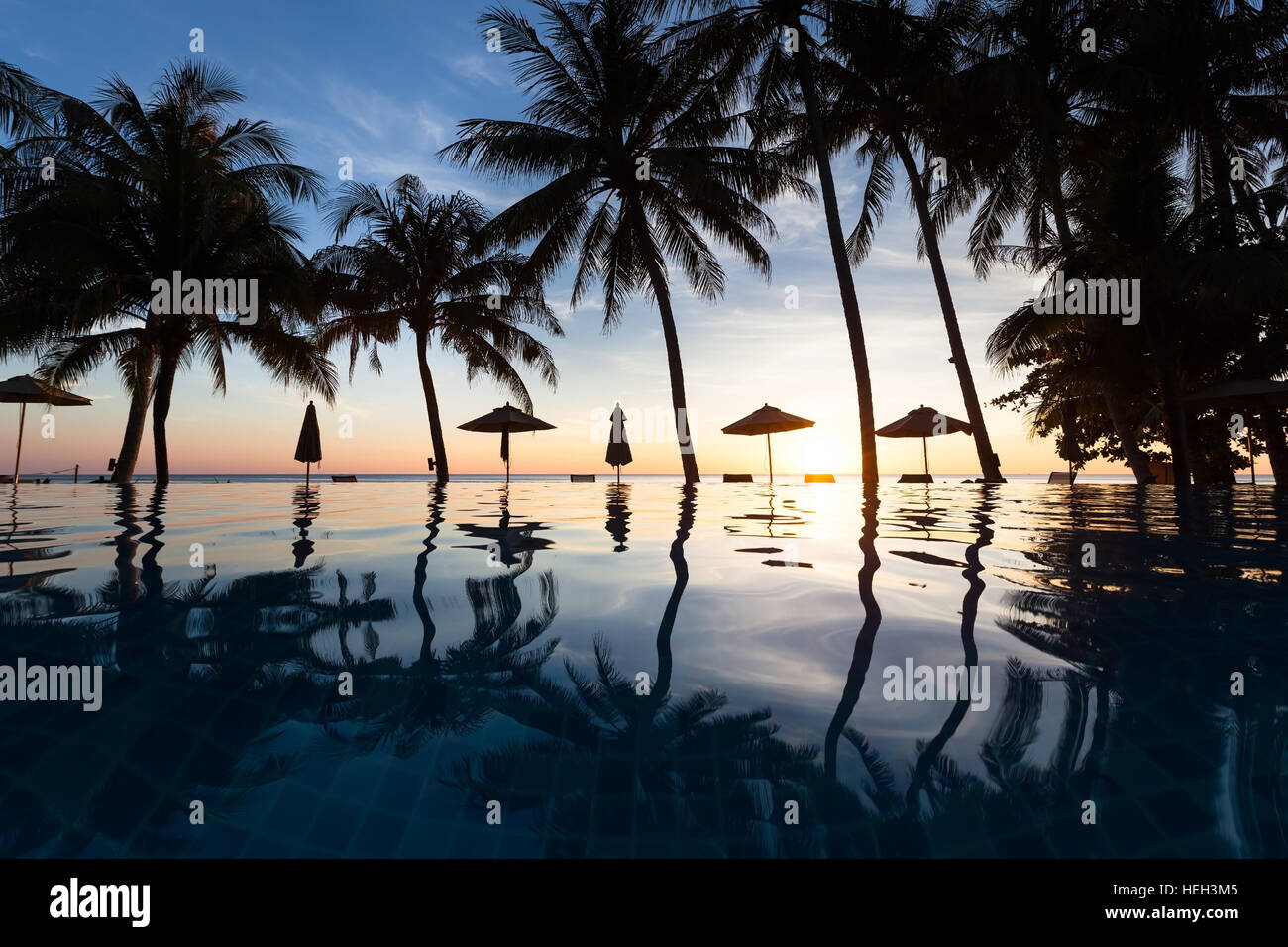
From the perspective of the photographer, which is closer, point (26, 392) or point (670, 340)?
point (670, 340)

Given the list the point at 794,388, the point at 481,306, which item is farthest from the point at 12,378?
the point at 794,388

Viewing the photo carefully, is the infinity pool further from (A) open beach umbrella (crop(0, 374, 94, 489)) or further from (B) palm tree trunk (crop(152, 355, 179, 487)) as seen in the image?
(A) open beach umbrella (crop(0, 374, 94, 489))

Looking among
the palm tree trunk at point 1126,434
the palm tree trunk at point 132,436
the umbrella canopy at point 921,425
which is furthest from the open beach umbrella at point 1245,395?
the palm tree trunk at point 132,436

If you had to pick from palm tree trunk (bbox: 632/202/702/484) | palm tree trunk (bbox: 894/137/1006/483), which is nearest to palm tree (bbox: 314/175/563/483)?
palm tree trunk (bbox: 632/202/702/484)

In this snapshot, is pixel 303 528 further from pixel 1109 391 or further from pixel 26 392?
pixel 1109 391

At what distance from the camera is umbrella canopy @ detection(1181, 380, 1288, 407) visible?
13633 millimetres

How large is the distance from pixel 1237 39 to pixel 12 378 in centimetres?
3156

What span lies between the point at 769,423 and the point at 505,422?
8.12 metres

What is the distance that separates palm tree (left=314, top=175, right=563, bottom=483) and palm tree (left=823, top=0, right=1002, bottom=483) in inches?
403

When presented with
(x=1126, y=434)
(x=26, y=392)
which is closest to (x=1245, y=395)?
(x=1126, y=434)

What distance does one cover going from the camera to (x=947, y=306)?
15.1 m

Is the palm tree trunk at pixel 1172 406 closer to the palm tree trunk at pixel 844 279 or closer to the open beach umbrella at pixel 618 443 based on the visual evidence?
the palm tree trunk at pixel 844 279
